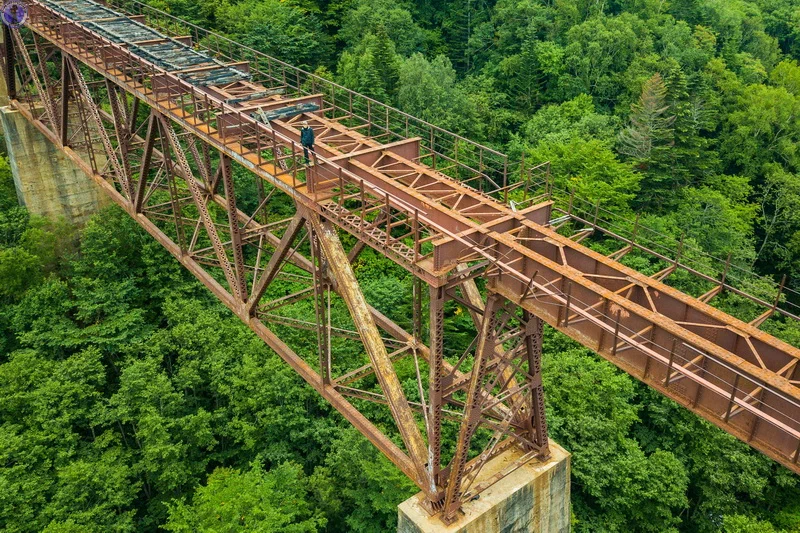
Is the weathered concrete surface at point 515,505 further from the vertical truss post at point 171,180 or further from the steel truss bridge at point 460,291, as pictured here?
the vertical truss post at point 171,180

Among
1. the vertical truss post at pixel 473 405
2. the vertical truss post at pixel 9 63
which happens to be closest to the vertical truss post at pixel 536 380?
the vertical truss post at pixel 473 405

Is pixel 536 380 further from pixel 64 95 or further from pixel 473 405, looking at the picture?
pixel 64 95

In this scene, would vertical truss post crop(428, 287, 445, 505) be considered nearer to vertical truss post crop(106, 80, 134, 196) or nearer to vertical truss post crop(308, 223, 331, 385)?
vertical truss post crop(308, 223, 331, 385)

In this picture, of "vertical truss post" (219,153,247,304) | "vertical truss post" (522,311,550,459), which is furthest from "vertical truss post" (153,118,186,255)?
"vertical truss post" (522,311,550,459)

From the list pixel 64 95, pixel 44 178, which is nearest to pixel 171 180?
pixel 64 95

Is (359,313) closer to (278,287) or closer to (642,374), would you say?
(642,374)

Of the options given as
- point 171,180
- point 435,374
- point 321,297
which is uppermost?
point 171,180

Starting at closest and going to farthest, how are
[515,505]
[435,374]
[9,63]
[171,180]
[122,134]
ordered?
[435,374]
[515,505]
[171,180]
[122,134]
[9,63]
